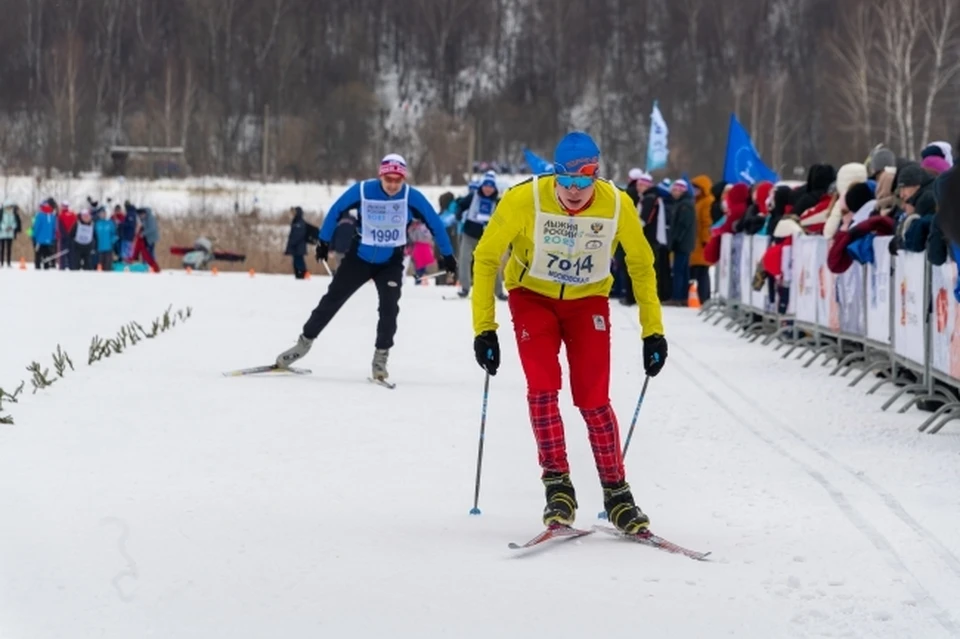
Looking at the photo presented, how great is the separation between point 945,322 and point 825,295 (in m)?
3.59

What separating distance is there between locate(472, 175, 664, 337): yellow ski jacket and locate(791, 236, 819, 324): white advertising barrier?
7072 mm

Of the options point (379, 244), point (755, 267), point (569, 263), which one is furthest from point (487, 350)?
point (755, 267)

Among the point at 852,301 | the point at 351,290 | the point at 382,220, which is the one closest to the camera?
the point at 382,220

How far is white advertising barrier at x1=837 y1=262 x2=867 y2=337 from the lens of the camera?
473 inches

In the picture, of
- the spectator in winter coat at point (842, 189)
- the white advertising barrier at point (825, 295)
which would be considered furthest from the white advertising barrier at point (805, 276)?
the spectator in winter coat at point (842, 189)

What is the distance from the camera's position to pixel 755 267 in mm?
16641

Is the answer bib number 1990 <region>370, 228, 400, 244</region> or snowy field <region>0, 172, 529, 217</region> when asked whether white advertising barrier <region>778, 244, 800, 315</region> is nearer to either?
bib number 1990 <region>370, 228, 400, 244</region>

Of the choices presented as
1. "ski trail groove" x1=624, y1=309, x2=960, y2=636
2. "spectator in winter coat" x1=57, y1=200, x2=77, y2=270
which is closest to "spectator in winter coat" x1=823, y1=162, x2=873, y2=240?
"ski trail groove" x1=624, y1=309, x2=960, y2=636

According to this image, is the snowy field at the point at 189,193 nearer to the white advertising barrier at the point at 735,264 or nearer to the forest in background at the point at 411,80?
the forest in background at the point at 411,80

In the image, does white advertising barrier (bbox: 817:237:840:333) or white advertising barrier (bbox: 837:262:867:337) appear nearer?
white advertising barrier (bbox: 837:262:867:337)

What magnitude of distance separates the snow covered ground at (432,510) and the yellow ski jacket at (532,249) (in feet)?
2.81

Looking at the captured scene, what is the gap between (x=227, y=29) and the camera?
75.4m

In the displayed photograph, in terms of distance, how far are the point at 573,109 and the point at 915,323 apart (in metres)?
67.7

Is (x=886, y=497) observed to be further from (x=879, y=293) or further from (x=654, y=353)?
(x=879, y=293)
